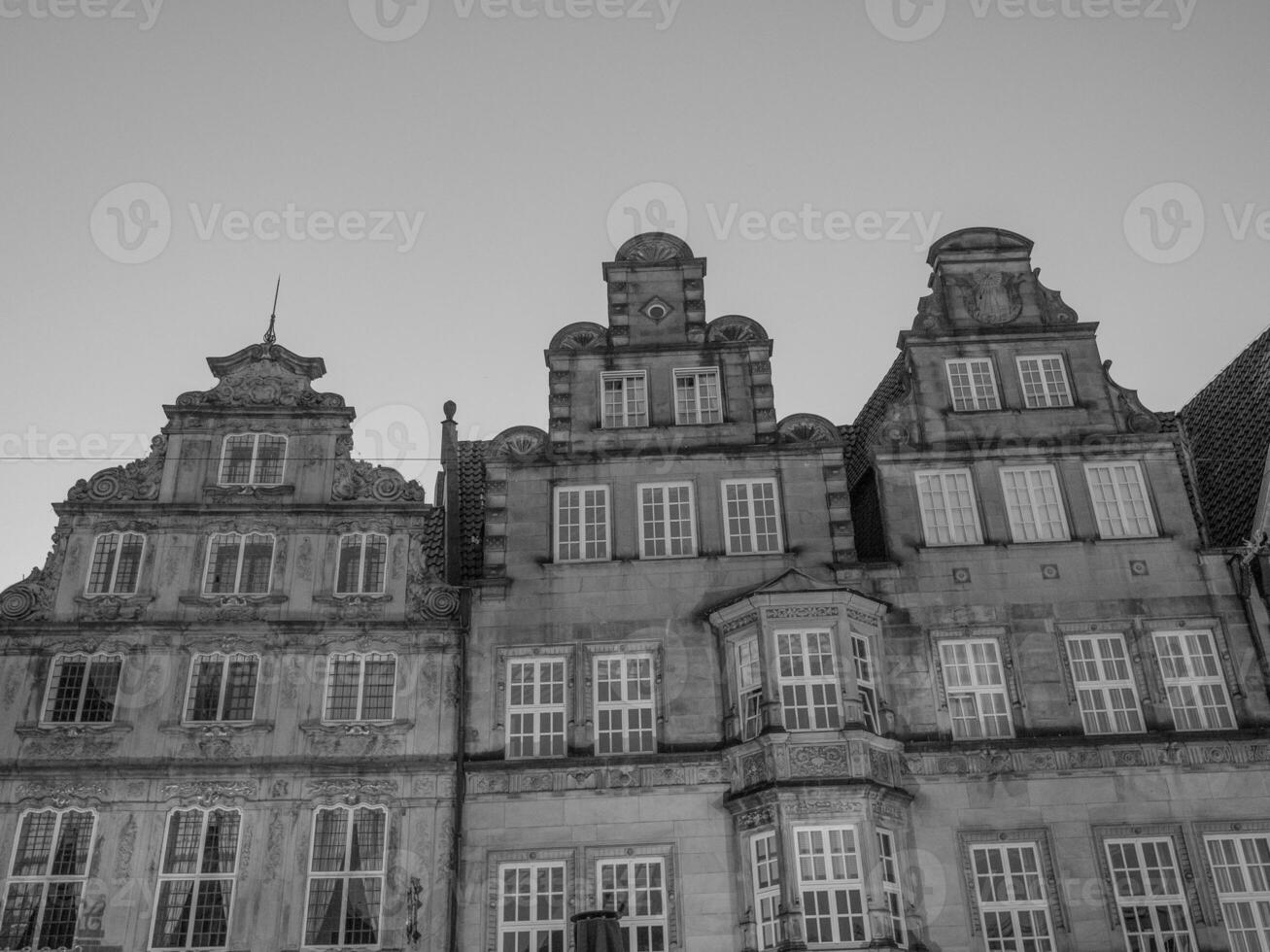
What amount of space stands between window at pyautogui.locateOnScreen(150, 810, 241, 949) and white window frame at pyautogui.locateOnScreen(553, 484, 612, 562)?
8.26m

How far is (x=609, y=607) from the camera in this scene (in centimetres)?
2600

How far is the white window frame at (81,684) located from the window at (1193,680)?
20576 millimetres

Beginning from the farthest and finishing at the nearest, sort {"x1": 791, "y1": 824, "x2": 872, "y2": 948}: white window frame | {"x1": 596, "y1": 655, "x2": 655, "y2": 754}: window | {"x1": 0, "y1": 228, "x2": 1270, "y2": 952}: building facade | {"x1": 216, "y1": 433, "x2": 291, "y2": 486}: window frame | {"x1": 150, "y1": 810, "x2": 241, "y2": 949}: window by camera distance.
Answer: {"x1": 216, "y1": 433, "x2": 291, "y2": 486}: window frame, {"x1": 596, "y1": 655, "x2": 655, "y2": 754}: window, {"x1": 0, "y1": 228, "x2": 1270, "y2": 952}: building facade, {"x1": 150, "y1": 810, "x2": 241, "y2": 949}: window, {"x1": 791, "y1": 824, "x2": 872, "y2": 948}: white window frame

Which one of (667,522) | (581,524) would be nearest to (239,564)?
(581,524)

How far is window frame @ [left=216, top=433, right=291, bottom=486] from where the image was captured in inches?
1068

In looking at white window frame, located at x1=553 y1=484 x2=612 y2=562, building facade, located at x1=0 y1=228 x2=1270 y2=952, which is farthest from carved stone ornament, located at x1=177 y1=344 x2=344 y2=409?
white window frame, located at x1=553 y1=484 x2=612 y2=562

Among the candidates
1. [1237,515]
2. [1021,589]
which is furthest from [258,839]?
[1237,515]

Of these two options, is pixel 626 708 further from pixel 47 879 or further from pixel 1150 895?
pixel 47 879

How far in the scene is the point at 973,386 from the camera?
1127 inches

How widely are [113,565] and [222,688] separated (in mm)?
3685

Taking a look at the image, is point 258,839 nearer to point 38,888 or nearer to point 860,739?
point 38,888

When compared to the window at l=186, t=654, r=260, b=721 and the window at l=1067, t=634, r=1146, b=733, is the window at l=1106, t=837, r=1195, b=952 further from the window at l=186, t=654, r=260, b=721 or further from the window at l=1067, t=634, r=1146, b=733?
the window at l=186, t=654, r=260, b=721

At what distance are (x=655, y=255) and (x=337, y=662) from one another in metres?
12.2

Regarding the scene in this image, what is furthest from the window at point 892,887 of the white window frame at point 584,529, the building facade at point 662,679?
the white window frame at point 584,529
